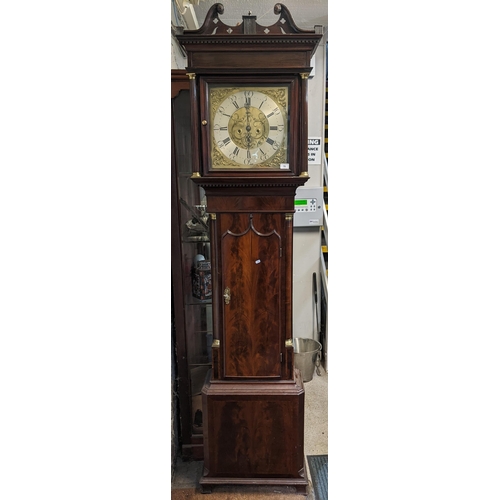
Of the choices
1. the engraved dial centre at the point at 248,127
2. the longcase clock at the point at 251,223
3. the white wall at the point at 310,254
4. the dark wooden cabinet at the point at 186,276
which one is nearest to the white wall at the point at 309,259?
the white wall at the point at 310,254

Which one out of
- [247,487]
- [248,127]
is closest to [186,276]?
[248,127]

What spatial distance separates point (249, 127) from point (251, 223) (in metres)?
0.34

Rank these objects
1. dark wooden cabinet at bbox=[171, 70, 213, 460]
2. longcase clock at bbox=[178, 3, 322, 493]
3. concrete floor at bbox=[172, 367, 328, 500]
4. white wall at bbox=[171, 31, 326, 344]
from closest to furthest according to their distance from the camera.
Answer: longcase clock at bbox=[178, 3, 322, 493] → concrete floor at bbox=[172, 367, 328, 500] → dark wooden cabinet at bbox=[171, 70, 213, 460] → white wall at bbox=[171, 31, 326, 344]

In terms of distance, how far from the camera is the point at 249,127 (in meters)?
1.34

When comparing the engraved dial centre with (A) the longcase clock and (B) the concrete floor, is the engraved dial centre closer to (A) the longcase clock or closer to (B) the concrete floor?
(A) the longcase clock

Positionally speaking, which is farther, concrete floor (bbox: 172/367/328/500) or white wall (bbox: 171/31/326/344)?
Result: white wall (bbox: 171/31/326/344)

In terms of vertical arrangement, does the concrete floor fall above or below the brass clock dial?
below

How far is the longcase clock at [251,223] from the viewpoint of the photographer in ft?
4.25

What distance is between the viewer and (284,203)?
141 cm

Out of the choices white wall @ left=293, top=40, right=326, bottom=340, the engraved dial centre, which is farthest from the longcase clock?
white wall @ left=293, top=40, right=326, bottom=340

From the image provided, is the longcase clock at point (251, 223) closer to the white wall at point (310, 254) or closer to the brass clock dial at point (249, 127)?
the brass clock dial at point (249, 127)

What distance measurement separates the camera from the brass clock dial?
1.33m

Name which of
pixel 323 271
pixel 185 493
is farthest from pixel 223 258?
pixel 323 271

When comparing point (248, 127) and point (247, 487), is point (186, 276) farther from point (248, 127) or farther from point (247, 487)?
point (247, 487)
